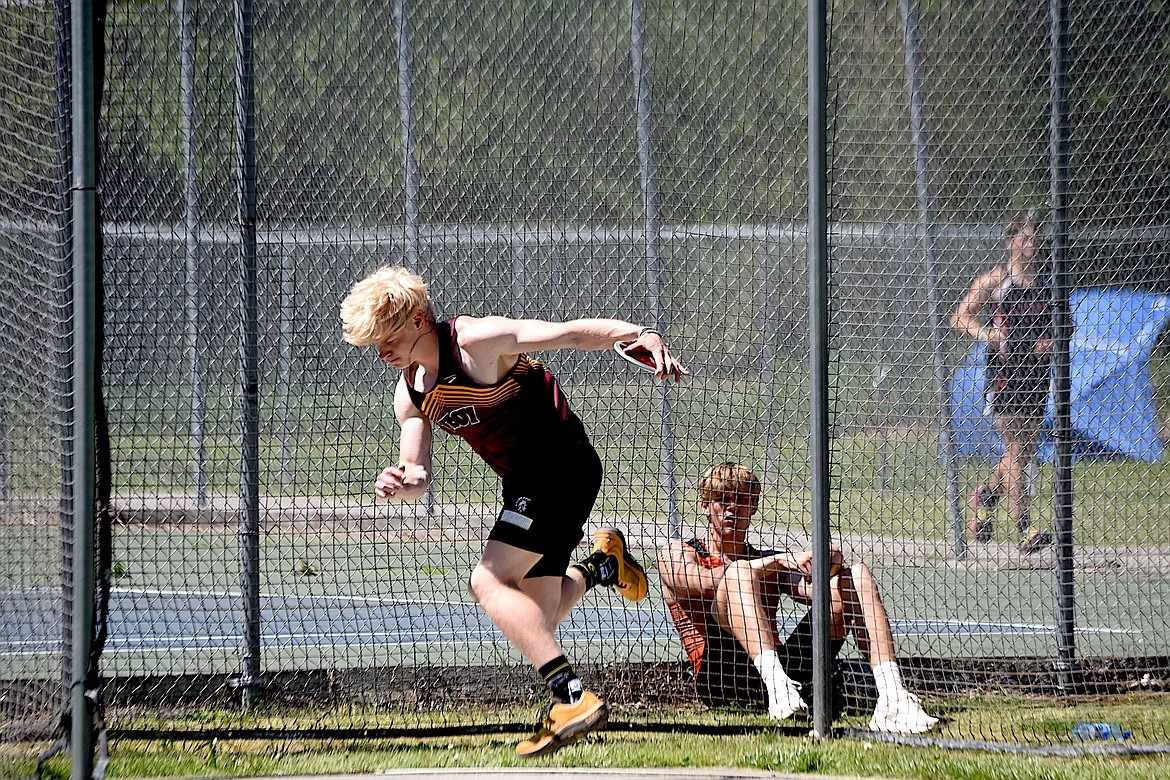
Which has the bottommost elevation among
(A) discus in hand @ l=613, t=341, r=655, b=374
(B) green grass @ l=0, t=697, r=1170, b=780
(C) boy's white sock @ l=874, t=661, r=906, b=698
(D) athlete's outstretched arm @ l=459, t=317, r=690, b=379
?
(B) green grass @ l=0, t=697, r=1170, b=780

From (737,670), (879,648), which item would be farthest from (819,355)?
(737,670)

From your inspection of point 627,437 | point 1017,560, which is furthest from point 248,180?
point 1017,560

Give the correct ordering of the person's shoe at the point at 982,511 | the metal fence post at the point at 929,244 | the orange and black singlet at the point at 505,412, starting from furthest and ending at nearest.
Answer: the person's shoe at the point at 982,511 < the metal fence post at the point at 929,244 < the orange and black singlet at the point at 505,412

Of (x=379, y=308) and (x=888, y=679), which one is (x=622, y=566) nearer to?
(x=888, y=679)

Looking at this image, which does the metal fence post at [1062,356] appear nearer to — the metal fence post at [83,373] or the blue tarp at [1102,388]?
the blue tarp at [1102,388]

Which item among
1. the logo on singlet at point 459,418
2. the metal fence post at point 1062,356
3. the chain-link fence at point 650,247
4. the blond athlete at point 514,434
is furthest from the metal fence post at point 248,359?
the metal fence post at point 1062,356

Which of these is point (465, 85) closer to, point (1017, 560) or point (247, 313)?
point (247, 313)

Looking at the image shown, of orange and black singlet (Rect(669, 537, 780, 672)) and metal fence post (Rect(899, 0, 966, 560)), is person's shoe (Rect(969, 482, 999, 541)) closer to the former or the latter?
metal fence post (Rect(899, 0, 966, 560))

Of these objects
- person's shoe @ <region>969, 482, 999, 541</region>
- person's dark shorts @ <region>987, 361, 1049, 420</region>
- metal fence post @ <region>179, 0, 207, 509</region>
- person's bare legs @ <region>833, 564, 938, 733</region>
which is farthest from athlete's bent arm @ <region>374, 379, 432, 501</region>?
person's shoe @ <region>969, 482, 999, 541</region>

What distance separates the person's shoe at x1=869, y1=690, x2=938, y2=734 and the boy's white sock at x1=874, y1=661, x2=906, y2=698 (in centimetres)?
2

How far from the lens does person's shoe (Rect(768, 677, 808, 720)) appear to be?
5.36 meters

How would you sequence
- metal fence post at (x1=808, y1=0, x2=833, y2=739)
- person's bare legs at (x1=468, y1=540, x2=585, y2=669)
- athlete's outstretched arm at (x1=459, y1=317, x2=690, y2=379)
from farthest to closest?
metal fence post at (x1=808, y1=0, x2=833, y2=739), person's bare legs at (x1=468, y1=540, x2=585, y2=669), athlete's outstretched arm at (x1=459, y1=317, x2=690, y2=379)

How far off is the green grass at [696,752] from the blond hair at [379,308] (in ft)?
6.04

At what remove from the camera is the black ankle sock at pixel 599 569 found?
17.7 feet
